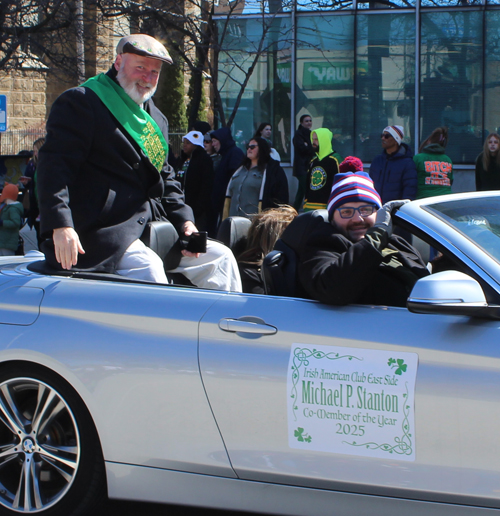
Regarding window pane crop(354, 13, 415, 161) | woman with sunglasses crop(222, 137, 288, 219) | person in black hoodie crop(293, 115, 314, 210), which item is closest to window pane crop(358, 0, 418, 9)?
window pane crop(354, 13, 415, 161)

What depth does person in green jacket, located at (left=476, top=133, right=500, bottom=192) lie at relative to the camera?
355 inches

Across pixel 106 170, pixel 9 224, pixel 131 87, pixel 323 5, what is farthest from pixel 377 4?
pixel 106 170

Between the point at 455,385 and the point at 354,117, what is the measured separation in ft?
43.0

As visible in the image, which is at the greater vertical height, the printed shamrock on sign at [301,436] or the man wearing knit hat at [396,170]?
the man wearing knit hat at [396,170]

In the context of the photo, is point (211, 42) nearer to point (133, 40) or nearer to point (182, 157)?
point (182, 157)

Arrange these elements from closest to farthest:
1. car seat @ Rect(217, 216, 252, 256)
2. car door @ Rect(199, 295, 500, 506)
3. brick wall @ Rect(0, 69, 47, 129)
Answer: car door @ Rect(199, 295, 500, 506)
car seat @ Rect(217, 216, 252, 256)
brick wall @ Rect(0, 69, 47, 129)

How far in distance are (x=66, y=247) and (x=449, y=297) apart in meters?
1.59

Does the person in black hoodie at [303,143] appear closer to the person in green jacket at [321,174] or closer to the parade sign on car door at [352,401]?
the person in green jacket at [321,174]

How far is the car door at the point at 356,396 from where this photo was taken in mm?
2512

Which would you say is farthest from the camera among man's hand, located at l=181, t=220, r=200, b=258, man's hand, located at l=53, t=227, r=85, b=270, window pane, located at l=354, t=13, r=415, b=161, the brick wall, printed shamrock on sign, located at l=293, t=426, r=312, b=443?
the brick wall

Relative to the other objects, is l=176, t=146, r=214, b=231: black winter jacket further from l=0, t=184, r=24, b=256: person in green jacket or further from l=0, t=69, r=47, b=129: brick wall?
l=0, t=69, r=47, b=129: brick wall

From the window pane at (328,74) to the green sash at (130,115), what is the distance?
38.6 ft

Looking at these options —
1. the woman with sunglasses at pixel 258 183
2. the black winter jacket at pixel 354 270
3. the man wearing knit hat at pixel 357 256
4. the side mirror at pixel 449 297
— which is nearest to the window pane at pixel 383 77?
the woman with sunglasses at pixel 258 183

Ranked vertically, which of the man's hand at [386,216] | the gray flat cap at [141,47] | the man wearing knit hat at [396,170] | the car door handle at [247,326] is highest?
the gray flat cap at [141,47]
